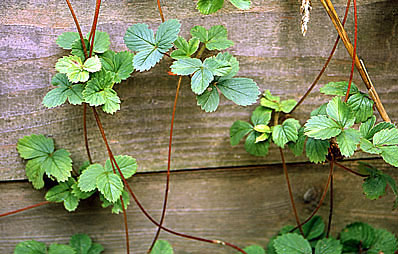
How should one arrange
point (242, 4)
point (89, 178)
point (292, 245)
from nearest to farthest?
point (242, 4)
point (89, 178)
point (292, 245)

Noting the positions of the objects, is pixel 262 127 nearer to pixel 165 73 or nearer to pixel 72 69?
pixel 165 73

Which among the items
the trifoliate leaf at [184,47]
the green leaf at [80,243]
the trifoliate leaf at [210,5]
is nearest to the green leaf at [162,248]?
the green leaf at [80,243]

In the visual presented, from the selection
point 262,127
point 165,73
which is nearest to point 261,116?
point 262,127

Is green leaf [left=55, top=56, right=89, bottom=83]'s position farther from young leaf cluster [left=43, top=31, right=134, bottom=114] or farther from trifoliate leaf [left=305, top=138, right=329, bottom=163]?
trifoliate leaf [left=305, top=138, right=329, bottom=163]

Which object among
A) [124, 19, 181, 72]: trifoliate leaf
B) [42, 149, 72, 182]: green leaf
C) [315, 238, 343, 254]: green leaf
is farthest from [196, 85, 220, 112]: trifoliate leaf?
[315, 238, 343, 254]: green leaf

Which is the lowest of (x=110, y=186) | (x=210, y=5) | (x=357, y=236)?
(x=357, y=236)

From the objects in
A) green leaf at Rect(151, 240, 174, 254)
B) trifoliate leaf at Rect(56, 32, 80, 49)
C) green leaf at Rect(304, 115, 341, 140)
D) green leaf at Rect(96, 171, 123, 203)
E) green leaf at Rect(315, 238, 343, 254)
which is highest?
trifoliate leaf at Rect(56, 32, 80, 49)

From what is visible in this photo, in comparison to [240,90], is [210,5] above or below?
above
